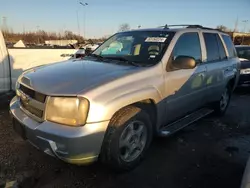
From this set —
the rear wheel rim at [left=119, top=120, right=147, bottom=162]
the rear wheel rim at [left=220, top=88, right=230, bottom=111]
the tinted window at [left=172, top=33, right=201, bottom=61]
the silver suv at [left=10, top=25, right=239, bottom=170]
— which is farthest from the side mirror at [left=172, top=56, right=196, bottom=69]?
the rear wheel rim at [left=220, top=88, right=230, bottom=111]

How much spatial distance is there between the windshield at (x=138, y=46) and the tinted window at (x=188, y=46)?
179 millimetres

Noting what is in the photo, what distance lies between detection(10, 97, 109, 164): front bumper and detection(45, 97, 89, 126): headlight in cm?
6

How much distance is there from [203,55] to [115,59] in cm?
164

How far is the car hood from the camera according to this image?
2.78m

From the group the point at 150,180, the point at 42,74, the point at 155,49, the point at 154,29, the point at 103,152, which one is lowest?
the point at 150,180

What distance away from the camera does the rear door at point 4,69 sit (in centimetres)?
523

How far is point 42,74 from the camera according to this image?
328 centimetres

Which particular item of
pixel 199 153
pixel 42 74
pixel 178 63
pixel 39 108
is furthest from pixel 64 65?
pixel 199 153

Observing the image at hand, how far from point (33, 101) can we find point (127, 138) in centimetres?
119

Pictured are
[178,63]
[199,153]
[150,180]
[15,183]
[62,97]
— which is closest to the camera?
[62,97]

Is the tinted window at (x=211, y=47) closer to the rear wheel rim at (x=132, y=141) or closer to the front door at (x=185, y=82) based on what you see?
the front door at (x=185, y=82)

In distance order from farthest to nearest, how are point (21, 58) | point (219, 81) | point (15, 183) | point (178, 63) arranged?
point (21, 58) → point (219, 81) → point (178, 63) → point (15, 183)

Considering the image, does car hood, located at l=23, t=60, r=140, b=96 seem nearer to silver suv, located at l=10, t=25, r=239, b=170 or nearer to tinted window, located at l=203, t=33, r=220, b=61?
silver suv, located at l=10, t=25, r=239, b=170

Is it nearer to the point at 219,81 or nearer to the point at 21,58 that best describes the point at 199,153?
the point at 219,81
